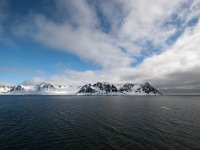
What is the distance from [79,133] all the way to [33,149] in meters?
16.5

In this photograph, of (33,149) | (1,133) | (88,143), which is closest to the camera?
(33,149)

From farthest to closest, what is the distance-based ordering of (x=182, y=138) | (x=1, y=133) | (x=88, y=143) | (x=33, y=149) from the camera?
(x=1, y=133) → (x=182, y=138) → (x=88, y=143) → (x=33, y=149)

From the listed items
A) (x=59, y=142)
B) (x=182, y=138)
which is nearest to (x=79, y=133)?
(x=59, y=142)

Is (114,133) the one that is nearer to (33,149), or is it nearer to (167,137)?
(167,137)

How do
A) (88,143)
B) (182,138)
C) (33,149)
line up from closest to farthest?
(33,149), (88,143), (182,138)

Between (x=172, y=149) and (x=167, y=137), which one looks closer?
(x=172, y=149)

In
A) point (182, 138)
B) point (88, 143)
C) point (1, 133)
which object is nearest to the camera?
point (88, 143)

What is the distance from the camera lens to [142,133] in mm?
51688

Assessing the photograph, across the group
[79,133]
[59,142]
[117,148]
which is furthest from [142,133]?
[59,142]

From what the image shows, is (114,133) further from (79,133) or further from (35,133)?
(35,133)

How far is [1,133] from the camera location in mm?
50312

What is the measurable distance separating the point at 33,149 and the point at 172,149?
32.3 metres

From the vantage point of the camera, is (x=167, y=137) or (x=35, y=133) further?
(x=35, y=133)

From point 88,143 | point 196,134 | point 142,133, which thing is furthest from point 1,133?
point 196,134
